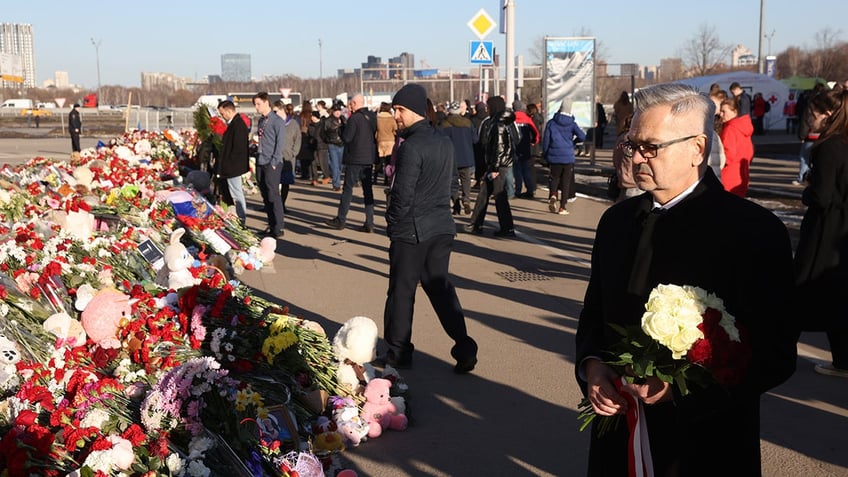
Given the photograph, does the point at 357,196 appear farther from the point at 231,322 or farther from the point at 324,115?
the point at 231,322

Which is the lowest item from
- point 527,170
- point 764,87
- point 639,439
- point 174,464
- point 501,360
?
point 501,360

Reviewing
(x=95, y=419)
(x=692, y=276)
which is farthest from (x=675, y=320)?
(x=95, y=419)

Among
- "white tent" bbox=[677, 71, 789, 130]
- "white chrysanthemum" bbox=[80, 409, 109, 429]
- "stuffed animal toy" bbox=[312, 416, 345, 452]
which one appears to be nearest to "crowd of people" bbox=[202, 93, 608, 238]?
"stuffed animal toy" bbox=[312, 416, 345, 452]

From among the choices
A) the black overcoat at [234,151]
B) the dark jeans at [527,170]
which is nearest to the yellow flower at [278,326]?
the black overcoat at [234,151]

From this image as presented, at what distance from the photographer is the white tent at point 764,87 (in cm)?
3500

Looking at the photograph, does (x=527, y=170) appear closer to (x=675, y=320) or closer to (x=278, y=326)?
(x=278, y=326)

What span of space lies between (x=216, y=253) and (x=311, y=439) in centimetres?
516

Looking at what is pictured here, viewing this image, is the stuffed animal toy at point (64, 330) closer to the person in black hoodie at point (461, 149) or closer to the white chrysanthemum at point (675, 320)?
the white chrysanthemum at point (675, 320)

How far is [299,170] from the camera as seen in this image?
23797 millimetres

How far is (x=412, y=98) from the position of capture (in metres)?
6.18

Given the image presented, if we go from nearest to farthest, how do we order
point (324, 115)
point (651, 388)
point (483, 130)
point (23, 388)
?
point (651, 388), point (23, 388), point (483, 130), point (324, 115)

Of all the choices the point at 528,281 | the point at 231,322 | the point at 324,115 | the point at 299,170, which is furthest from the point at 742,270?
the point at 299,170

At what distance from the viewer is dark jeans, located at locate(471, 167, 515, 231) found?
1159cm

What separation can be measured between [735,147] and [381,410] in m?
4.61
